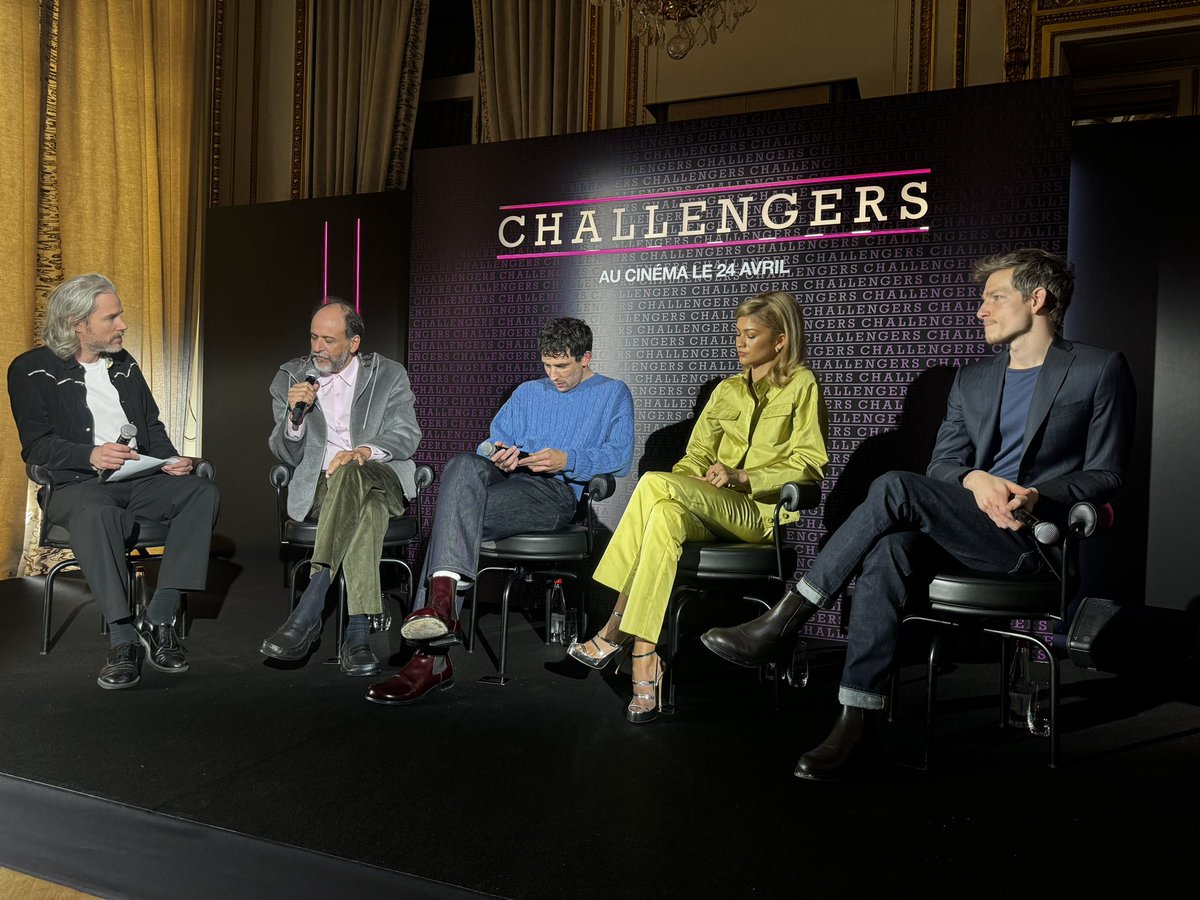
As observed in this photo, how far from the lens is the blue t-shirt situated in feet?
8.71

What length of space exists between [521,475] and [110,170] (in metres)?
3.39

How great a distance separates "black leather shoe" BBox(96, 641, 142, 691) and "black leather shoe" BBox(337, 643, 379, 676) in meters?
0.61

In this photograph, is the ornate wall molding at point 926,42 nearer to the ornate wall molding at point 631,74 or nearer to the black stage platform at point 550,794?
the ornate wall molding at point 631,74

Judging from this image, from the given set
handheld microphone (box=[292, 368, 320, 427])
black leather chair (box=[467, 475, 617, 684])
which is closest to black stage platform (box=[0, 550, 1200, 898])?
black leather chair (box=[467, 475, 617, 684])

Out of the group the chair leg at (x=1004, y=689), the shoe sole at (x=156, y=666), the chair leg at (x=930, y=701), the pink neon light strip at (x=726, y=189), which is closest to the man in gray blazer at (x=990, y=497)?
the chair leg at (x=930, y=701)

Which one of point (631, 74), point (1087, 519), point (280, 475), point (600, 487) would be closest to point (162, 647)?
point (280, 475)

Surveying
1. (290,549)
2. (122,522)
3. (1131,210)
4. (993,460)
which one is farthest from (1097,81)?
(122,522)

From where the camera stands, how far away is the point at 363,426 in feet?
11.8

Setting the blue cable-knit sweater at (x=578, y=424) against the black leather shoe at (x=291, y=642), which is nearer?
the black leather shoe at (x=291, y=642)

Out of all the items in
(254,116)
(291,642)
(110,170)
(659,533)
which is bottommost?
(291,642)

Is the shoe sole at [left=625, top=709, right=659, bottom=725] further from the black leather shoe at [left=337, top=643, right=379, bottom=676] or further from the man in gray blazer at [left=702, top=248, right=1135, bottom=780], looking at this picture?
the black leather shoe at [left=337, top=643, right=379, bottom=676]

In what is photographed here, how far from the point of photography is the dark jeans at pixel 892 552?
7.87ft

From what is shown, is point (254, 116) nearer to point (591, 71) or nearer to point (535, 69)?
point (535, 69)

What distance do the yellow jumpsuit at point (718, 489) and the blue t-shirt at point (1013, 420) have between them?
1.75 ft
